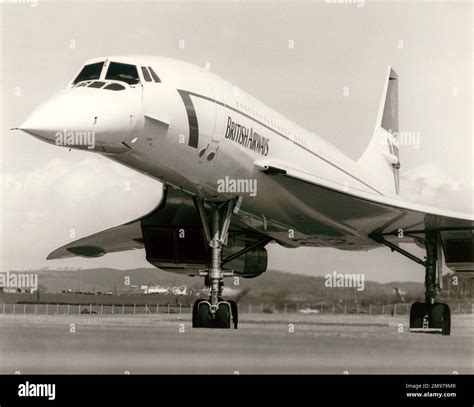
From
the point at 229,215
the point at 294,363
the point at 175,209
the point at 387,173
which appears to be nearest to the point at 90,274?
the point at 175,209

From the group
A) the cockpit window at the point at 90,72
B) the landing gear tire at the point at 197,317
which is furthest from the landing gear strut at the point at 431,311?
the cockpit window at the point at 90,72

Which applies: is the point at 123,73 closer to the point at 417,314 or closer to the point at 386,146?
the point at 417,314

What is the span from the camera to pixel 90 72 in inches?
426

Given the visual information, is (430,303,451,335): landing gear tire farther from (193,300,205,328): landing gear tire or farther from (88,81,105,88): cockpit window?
(88,81,105,88): cockpit window

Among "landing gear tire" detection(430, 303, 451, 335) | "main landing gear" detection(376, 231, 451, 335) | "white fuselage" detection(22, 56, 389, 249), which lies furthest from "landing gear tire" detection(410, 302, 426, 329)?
"white fuselage" detection(22, 56, 389, 249)

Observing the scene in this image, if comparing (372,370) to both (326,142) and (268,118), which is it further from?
(326,142)

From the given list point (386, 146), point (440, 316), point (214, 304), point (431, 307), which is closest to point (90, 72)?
point (214, 304)

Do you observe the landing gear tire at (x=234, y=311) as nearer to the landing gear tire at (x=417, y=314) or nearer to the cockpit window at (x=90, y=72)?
the landing gear tire at (x=417, y=314)

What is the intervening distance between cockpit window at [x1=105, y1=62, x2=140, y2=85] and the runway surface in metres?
3.22

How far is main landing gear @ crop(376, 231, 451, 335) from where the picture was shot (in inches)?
623

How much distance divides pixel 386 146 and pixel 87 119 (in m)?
14.2

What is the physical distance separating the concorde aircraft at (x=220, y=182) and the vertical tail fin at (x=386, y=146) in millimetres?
1970

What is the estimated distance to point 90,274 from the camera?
53.8ft
